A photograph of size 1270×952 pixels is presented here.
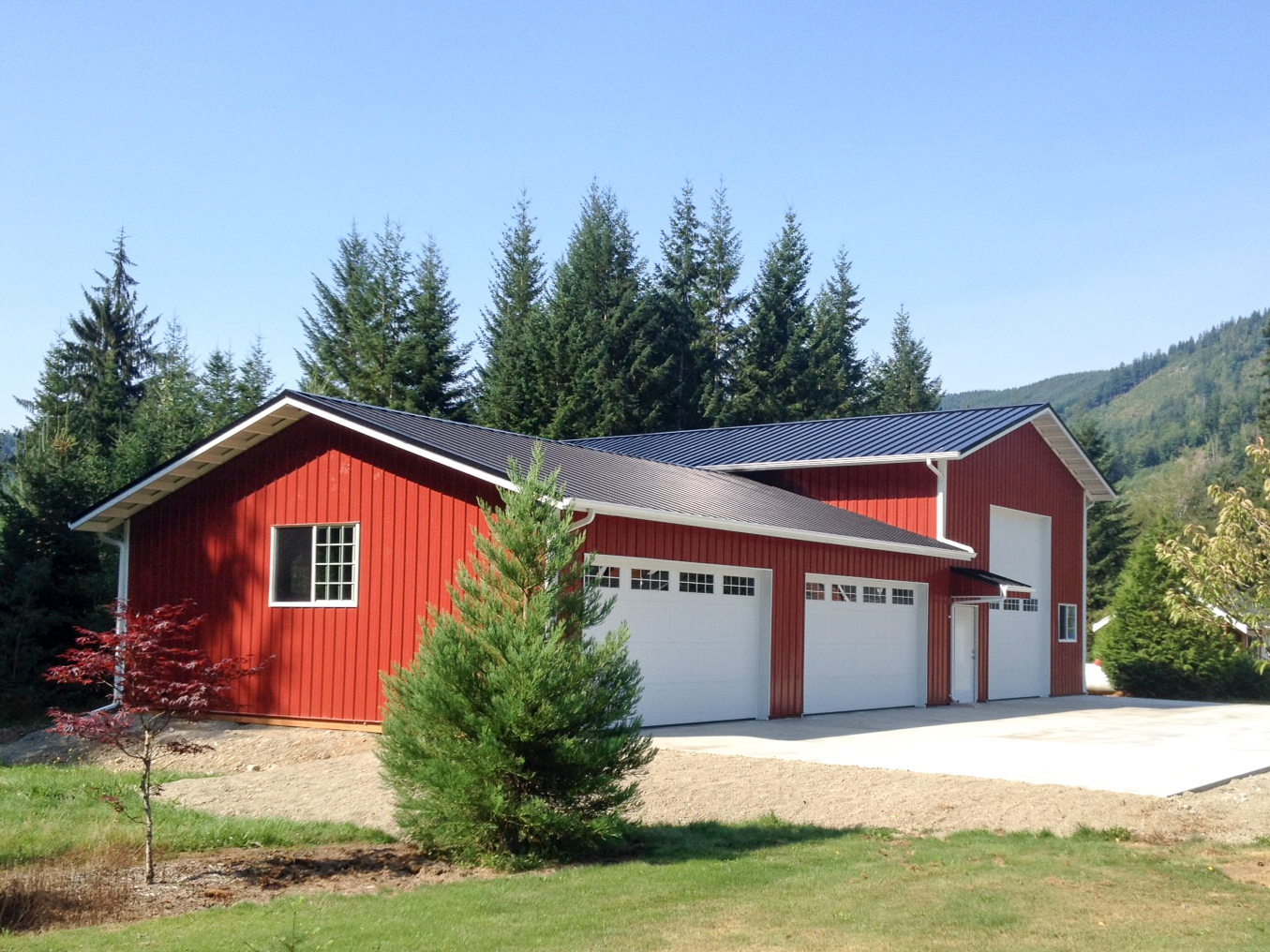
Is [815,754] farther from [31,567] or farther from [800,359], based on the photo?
[800,359]

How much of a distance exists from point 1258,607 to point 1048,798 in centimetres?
258

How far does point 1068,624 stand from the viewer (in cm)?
2903

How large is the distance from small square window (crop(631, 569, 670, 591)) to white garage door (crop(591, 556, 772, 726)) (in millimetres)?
12

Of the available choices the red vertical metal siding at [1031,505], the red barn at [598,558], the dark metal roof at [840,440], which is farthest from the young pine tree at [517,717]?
the red vertical metal siding at [1031,505]

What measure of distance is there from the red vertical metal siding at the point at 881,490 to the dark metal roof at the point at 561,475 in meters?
2.09

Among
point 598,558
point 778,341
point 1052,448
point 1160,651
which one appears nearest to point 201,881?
point 598,558

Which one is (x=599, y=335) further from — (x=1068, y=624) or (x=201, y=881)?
(x=201, y=881)

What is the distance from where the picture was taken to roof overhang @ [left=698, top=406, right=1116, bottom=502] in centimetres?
2377

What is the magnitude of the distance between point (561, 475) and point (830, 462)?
919cm

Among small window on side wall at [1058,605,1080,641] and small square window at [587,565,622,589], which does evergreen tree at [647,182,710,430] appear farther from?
small square window at [587,565,622,589]

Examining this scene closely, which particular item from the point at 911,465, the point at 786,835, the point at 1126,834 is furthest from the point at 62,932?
the point at 911,465

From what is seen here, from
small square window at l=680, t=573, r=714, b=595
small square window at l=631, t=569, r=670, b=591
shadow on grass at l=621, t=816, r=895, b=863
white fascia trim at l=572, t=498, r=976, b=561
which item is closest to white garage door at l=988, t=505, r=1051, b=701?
white fascia trim at l=572, t=498, r=976, b=561

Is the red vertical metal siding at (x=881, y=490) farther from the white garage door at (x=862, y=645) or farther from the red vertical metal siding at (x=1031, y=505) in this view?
the white garage door at (x=862, y=645)

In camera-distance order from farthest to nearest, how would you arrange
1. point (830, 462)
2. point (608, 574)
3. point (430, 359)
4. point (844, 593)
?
1. point (430, 359)
2. point (830, 462)
3. point (844, 593)
4. point (608, 574)
